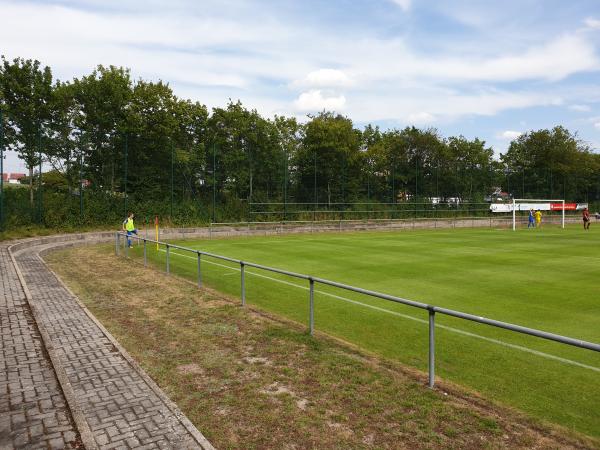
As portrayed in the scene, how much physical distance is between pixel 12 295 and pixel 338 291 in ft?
24.7

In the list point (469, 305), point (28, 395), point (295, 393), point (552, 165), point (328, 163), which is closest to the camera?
point (28, 395)

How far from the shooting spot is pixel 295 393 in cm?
537

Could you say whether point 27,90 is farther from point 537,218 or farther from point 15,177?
point 537,218

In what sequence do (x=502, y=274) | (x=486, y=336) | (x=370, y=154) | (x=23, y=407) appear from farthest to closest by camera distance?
(x=370, y=154) → (x=502, y=274) → (x=486, y=336) → (x=23, y=407)

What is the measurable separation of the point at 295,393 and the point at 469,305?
20.1ft

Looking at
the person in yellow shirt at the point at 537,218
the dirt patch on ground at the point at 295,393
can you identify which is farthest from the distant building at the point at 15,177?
the person in yellow shirt at the point at 537,218

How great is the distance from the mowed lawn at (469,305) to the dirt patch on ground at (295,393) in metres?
0.68

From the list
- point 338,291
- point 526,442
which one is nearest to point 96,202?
point 338,291

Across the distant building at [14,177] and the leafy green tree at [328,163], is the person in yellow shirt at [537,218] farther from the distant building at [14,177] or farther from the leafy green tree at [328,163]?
the distant building at [14,177]

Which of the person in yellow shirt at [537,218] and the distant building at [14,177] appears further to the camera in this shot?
the person in yellow shirt at [537,218]

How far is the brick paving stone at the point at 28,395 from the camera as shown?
4.33 meters

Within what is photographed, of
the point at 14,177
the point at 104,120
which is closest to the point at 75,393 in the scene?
the point at 14,177

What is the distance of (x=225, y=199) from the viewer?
112 feet

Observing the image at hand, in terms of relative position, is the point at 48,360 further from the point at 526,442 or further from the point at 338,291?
the point at 338,291
